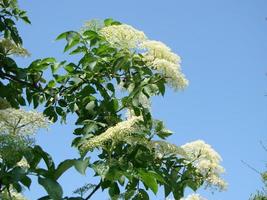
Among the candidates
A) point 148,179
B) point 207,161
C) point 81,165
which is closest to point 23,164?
point 81,165

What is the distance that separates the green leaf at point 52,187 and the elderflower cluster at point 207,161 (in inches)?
70.4

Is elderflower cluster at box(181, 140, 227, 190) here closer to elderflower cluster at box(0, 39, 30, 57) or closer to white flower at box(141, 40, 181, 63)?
white flower at box(141, 40, 181, 63)

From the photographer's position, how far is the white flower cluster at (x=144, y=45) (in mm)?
3742

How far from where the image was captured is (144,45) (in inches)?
150

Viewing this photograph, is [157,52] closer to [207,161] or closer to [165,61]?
[165,61]

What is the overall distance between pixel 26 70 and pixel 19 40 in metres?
0.54

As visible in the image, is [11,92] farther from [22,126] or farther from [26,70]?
[22,126]

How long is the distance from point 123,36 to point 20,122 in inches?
42.6

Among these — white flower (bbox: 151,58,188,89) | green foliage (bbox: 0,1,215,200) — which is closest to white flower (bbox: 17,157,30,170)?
green foliage (bbox: 0,1,215,200)

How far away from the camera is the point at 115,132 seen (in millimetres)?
2945

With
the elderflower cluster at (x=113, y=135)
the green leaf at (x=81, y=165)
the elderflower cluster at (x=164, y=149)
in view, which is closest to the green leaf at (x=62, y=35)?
the elderflower cluster at (x=164, y=149)

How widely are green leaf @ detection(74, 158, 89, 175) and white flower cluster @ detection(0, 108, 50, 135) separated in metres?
0.44

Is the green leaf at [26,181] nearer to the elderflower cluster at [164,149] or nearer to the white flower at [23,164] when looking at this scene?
the white flower at [23,164]

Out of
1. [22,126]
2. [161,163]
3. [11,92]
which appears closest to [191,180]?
[161,163]
